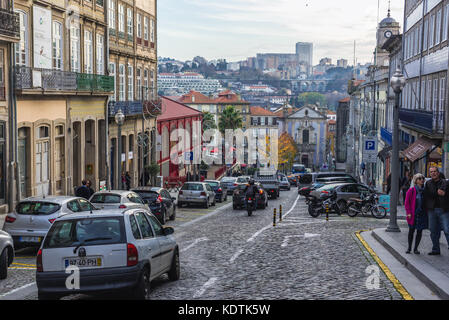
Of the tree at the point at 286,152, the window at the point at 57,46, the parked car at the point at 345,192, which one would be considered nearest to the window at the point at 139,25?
the window at the point at 57,46

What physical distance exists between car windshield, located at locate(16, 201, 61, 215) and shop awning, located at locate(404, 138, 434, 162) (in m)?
19.6

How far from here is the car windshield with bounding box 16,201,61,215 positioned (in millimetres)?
16406

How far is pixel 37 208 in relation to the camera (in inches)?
648

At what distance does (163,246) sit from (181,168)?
53.9 meters

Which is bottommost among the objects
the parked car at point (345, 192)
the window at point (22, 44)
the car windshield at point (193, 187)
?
the car windshield at point (193, 187)

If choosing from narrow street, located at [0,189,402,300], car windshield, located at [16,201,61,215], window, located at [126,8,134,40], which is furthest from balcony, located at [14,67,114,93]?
car windshield, located at [16,201,61,215]

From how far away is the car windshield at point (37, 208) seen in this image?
53.8 ft

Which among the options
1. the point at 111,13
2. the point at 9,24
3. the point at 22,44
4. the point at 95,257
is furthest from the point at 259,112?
the point at 95,257

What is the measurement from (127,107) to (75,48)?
311 inches

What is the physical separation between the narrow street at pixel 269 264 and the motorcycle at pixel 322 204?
2.46 meters

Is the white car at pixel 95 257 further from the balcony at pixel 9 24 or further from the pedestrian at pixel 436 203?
the balcony at pixel 9 24

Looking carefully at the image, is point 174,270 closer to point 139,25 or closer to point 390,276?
point 390,276

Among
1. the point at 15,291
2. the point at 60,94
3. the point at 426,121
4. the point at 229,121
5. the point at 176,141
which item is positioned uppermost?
the point at 60,94

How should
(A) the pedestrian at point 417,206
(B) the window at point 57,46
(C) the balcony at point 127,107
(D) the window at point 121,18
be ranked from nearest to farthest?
1. (A) the pedestrian at point 417,206
2. (B) the window at point 57,46
3. (C) the balcony at point 127,107
4. (D) the window at point 121,18
